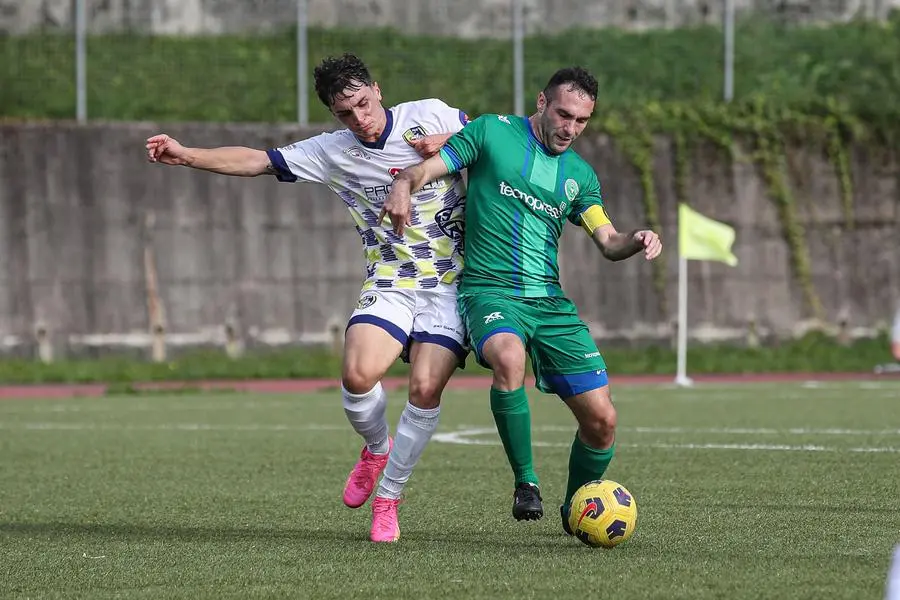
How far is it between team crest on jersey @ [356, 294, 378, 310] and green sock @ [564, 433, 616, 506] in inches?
43.0

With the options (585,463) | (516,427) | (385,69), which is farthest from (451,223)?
(385,69)

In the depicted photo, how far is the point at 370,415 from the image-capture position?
7.04 meters

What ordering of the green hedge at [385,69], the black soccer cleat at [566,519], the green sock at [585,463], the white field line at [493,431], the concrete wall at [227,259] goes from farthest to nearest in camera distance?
the green hedge at [385,69]
the concrete wall at [227,259]
the white field line at [493,431]
the green sock at [585,463]
the black soccer cleat at [566,519]

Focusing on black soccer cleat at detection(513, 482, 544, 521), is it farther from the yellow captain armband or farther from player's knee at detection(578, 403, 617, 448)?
the yellow captain armband

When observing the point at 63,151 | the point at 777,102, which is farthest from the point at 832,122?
the point at 63,151

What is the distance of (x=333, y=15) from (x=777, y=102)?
22.0 ft

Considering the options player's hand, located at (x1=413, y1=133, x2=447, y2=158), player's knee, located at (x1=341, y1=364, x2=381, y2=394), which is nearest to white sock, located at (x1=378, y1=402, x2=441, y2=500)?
player's knee, located at (x1=341, y1=364, x2=381, y2=394)

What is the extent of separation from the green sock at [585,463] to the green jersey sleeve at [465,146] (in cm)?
131

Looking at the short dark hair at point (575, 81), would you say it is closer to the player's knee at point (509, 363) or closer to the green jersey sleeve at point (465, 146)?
the green jersey sleeve at point (465, 146)

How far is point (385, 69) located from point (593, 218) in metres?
15.2

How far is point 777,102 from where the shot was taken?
909 inches

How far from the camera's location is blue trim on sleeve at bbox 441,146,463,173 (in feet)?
22.2

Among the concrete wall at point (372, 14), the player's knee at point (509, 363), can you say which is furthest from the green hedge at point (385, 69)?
the player's knee at point (509, 363)

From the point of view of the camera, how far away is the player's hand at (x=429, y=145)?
6984 millimetres
